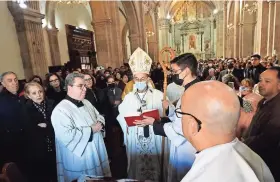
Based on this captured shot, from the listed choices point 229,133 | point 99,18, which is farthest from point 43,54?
point 229,133

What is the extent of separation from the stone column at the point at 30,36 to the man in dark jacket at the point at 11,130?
3.89 m

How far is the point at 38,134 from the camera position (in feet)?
10.0

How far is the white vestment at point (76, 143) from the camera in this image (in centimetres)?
245

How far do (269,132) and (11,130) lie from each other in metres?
3.61

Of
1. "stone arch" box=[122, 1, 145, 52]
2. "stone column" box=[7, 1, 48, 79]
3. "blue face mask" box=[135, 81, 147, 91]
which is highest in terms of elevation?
"stone arch" box=[122, 1, 145, 52]

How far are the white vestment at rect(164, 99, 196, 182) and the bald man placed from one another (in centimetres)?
105

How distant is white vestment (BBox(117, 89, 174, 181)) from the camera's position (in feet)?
10.2

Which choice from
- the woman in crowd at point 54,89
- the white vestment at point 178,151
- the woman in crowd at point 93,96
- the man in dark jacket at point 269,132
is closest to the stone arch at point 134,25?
the woman in crowd at point 93,96

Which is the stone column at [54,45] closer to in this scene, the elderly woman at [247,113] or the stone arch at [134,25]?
the stone arch at [134,25]

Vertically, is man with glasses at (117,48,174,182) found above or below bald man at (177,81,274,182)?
below

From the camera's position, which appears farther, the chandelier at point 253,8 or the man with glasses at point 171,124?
the chandelier at point 253,8

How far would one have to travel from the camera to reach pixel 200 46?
3500cm

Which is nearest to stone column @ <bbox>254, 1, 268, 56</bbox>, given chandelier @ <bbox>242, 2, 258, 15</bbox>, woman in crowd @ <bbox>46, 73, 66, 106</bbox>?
chandelier @ <bbox>242, 2, 258, 15</bbox>

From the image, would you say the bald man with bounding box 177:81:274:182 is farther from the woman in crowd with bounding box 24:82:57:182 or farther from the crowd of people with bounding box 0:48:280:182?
the woman in crowd with bounding box 24:82:57:182
